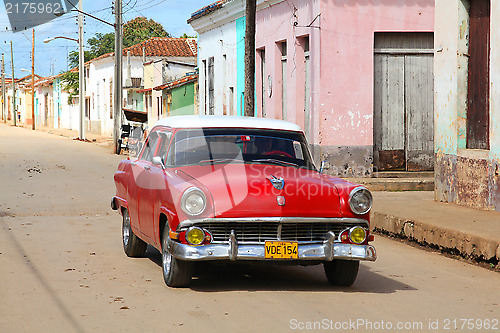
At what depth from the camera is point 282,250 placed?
6961 mm

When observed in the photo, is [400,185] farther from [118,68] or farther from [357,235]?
[118,68]

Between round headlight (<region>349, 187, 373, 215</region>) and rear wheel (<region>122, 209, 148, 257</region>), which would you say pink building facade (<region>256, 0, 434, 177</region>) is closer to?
rear wheel (<region>122, 209, 148, 257</region>)

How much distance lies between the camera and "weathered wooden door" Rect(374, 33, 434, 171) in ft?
63.1

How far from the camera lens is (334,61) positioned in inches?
746

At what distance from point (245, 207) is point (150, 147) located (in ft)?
7.66

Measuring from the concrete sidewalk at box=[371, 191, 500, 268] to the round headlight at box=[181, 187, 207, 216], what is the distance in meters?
3.69

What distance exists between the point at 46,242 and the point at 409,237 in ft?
15.7

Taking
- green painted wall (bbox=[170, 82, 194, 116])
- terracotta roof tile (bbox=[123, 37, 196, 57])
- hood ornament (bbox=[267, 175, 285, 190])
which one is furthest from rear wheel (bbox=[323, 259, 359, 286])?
terracotta roof tile (bbox=[123, 37, 196, 57])

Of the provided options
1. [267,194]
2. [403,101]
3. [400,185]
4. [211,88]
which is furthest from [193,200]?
[211,88]

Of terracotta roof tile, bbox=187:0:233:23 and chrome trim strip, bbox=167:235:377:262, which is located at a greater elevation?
terracotta roof tile, bbox=187:0:233:23

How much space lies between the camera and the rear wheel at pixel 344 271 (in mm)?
7473

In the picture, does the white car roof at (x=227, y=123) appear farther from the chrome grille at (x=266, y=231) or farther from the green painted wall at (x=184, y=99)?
the green painted wall at (x=184, y=99)

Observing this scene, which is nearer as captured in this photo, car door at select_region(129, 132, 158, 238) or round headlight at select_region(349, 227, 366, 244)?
round headlight at select_region(349, 227, 366, 244)

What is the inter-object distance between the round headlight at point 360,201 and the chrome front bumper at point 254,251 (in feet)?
1.05
